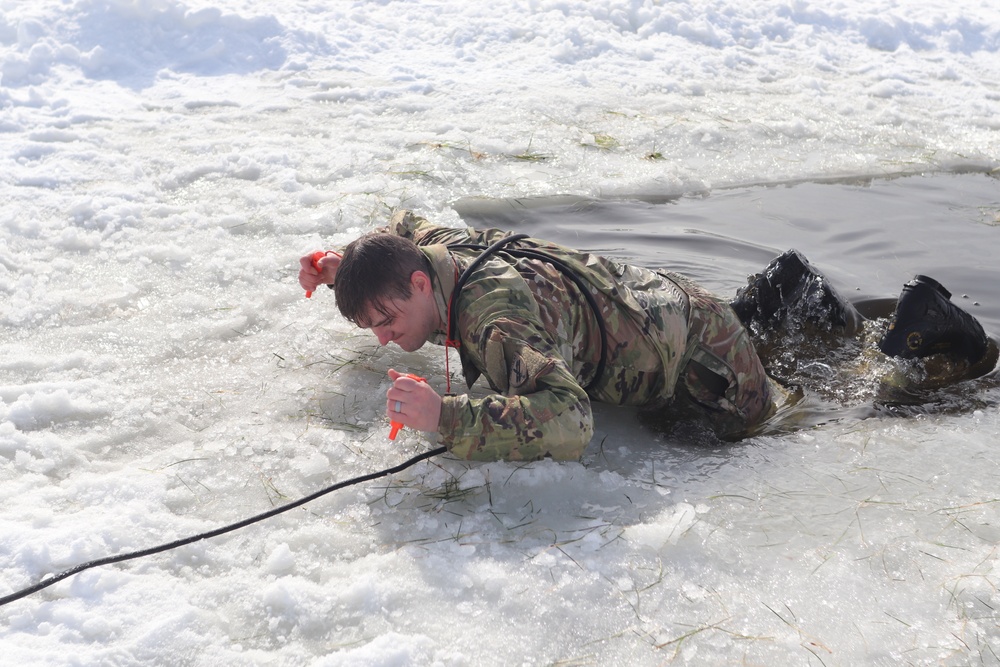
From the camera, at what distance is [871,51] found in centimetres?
884

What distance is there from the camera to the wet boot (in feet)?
13.8

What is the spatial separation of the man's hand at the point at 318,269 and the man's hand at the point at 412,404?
1067 mm

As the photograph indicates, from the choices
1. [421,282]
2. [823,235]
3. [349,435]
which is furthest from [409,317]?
[823,235]

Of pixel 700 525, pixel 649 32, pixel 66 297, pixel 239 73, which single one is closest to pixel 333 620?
pixel 700 525

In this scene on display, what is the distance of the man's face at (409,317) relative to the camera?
3.03 meters

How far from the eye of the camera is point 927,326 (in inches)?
150

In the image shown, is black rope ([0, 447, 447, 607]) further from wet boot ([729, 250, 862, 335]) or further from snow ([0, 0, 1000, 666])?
wet boot ([729, 250, 862, 335])

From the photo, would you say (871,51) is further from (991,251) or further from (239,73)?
(239,73)

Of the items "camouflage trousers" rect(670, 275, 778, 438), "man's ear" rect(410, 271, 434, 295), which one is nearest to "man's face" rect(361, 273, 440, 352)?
"man's ear" rect(410, 271, 434, 295)

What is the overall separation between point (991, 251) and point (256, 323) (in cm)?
419

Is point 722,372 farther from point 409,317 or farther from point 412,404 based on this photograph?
point 412,404

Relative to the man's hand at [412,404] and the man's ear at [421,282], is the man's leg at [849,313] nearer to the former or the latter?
the man's ear at [421,282]

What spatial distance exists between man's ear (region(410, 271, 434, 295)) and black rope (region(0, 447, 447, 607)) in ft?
1.80

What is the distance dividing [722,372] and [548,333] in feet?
2.85
